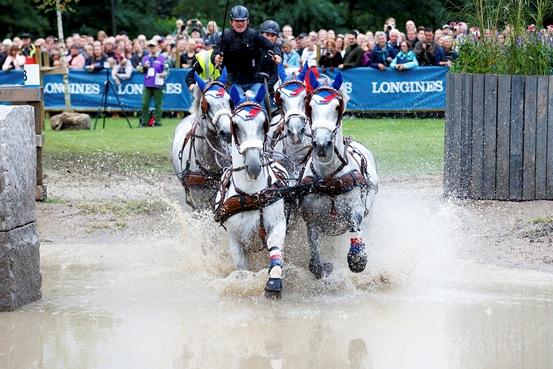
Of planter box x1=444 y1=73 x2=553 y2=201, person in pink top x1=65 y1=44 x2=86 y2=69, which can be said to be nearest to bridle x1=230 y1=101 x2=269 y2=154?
planter box x1=444 y1=73 x2=553 y2=201

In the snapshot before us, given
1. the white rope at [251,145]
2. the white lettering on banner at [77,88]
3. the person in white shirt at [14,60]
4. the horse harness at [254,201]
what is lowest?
the horse harness at [254,201]

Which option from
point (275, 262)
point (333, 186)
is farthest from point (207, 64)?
point (275, 262)

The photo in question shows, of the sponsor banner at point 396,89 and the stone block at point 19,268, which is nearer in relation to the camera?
the stone block at point 19,268

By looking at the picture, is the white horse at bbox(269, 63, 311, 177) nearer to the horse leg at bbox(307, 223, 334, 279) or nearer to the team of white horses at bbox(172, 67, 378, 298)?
the team of white horses at bbox(172, 67, 378, 298)

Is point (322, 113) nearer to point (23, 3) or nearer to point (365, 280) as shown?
point (365, 280)

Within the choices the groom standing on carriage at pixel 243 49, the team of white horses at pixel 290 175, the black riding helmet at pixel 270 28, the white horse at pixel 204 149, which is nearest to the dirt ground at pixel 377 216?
the white horse at pixel 204 149

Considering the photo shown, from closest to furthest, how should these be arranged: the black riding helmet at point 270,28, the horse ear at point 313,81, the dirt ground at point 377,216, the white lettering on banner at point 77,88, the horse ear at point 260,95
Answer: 1. the horse ear at point 260,95
2. the horse ear at point 313,81
3. the dirt ground at point 377,216
4. the black riding helmet at point 270,28
5. the white lettering on banner at point 77,88

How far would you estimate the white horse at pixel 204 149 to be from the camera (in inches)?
394

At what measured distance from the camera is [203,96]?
10094mm

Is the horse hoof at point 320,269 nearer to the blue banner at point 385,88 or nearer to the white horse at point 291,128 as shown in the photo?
the white horse at point 291,128

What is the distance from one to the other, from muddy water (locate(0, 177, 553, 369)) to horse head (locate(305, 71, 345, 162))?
121 cm

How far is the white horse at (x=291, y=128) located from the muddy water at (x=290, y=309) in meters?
0.78

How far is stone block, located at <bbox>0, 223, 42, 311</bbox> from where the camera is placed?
880cm

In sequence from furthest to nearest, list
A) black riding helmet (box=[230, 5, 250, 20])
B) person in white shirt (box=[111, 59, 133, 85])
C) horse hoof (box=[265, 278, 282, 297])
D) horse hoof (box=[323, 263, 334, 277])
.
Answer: person in white shirt (box=[111, 59, 133, 85]) → black riding helmet (box=[230, 5, 250, 20]) → horse hoof (box=[323, 263, 334, 277]) → horse hoof (box=[265, 278, 282, 297])
